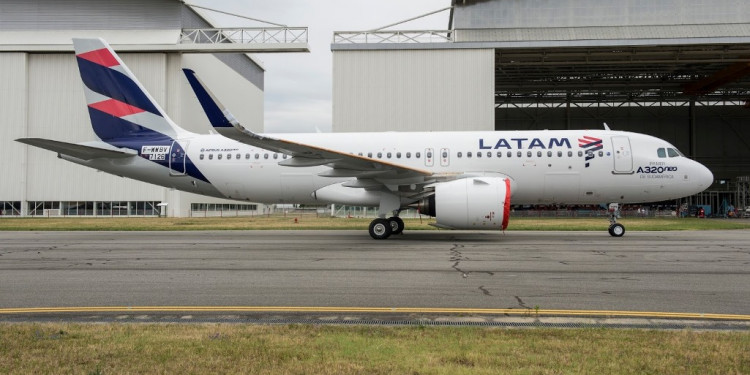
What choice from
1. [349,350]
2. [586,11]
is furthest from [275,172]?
[586,11]

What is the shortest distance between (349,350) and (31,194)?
5086 cm

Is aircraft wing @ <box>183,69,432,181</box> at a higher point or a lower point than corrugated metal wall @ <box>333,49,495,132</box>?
lower

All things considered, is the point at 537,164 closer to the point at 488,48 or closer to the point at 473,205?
the point at 473,205

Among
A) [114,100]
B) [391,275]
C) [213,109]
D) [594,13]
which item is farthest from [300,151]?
[594,13]

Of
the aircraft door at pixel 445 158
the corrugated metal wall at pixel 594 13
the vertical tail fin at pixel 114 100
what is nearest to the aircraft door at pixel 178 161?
the vertical tail fin at pixel 114 100

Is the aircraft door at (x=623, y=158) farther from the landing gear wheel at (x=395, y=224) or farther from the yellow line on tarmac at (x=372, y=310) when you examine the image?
the yellow line on tarmac at (x=372, y=310)

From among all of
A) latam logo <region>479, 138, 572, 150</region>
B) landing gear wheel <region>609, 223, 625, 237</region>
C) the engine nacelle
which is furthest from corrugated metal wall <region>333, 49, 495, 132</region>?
the engine nacelle

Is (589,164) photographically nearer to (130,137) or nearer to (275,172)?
(275,172)

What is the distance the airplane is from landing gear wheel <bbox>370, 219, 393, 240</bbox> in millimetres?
35

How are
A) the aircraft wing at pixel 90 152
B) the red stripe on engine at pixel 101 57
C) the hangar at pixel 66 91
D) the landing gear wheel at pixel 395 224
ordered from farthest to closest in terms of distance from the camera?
the hangar at pixel 66 91
the red stripe on engine at pixel 101 57
the aircraft wing at pixel 90 152
the landing gear wheel at pixel 395 224

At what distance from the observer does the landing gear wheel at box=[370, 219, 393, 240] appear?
760 inches

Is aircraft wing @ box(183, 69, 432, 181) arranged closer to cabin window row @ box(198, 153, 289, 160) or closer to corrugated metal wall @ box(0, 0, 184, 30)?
Result: cabin window row @ box(198, 153, 289, 160)

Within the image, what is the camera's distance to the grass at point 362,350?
4.90m

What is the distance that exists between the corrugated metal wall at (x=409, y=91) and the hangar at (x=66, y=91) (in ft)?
44.9
